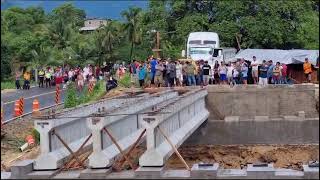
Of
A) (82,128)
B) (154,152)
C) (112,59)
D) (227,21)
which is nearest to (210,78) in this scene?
(82,128)

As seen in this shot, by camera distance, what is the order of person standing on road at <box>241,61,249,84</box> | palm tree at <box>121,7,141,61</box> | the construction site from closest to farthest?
the construction site, person standing on road at <box>241,61,249,84</box>, palm tree at <box>121,7,141,61</box>

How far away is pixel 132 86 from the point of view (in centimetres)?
3212

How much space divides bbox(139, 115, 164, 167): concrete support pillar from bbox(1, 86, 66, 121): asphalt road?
1812cm

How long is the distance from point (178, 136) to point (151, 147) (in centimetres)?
622

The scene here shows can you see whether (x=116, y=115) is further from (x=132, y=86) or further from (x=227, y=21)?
(x=227, y=21)

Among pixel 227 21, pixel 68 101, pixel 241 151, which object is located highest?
pixel 227 21

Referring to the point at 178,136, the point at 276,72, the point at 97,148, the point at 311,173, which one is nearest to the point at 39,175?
the point at 97,148

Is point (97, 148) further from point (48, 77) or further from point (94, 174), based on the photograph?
point (48, 77)

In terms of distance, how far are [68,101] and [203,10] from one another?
30.0 meters

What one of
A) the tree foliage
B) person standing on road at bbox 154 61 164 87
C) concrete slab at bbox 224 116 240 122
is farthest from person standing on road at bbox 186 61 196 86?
the tree foliage

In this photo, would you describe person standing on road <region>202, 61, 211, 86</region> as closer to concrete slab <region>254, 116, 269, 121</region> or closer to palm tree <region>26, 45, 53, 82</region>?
concrete slab <region>254, 116, 269, 121</region>

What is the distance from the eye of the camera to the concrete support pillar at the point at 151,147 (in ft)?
40.1

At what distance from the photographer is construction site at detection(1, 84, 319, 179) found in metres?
11.7

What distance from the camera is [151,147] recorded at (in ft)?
40.8
